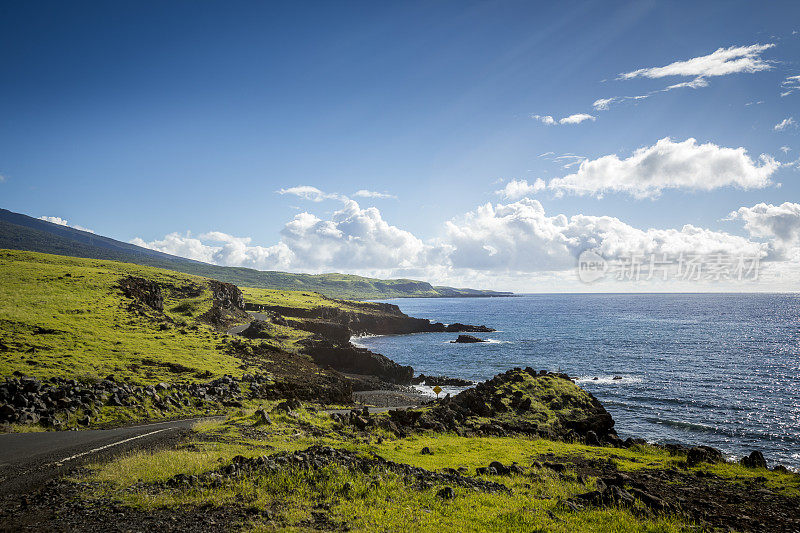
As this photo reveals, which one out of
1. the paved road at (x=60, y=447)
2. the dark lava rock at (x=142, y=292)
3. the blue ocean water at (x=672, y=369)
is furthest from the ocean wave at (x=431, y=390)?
the dark lava rock at (x=142, y=292)

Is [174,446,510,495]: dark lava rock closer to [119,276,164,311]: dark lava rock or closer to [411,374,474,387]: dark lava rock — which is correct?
[411,374,474,387]: dark lava rock

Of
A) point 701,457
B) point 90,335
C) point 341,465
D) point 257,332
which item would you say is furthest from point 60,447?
point 257,332

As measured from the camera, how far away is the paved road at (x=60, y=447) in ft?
57.3

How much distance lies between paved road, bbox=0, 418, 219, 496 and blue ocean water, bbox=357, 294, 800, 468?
46621 millimetres

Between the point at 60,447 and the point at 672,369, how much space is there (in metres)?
92.7

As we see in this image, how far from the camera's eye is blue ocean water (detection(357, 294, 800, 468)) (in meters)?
44.2

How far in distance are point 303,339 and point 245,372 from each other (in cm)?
3891

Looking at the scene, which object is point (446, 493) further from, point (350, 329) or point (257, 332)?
point (350, 329)

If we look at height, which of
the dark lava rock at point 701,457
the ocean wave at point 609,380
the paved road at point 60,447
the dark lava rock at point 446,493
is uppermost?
the dark lava rock at point 446,493

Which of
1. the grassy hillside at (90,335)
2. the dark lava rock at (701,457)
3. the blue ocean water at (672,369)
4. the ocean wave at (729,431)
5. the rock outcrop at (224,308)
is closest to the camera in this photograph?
the dark lava rock at (701,457)

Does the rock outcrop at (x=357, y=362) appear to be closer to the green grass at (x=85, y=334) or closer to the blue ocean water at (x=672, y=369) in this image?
the blue ocean water at (x=672, y=369)

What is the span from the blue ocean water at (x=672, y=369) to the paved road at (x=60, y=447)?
153ft

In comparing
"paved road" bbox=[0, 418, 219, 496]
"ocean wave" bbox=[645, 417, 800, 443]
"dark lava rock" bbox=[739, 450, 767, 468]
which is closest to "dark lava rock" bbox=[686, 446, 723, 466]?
"dark lava rock" bbox=[739, 450, 767, 468]

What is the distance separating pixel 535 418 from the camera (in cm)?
3962
